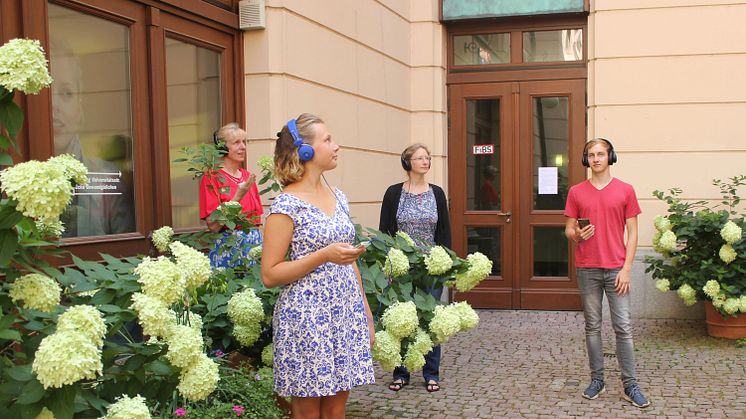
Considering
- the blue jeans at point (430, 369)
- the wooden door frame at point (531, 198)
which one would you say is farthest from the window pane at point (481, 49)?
the blue jeans at point (430, 369)

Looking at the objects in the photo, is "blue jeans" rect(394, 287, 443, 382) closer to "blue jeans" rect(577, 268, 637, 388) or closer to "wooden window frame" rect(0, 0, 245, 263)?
"blue jeans" rect(577, 268, 637, 388)

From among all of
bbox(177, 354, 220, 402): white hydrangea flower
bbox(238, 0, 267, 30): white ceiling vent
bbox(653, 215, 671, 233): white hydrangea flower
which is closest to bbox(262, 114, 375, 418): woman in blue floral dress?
bbox(177, 354, 220, 402): white hydrangea flower

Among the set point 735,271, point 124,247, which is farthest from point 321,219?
point 735,271

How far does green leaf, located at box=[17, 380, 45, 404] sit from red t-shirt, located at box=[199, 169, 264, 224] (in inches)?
110

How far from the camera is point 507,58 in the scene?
10.5m

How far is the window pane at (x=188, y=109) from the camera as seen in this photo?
606 cm

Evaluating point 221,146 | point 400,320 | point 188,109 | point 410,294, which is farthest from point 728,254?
point 188,109

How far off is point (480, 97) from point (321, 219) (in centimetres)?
739

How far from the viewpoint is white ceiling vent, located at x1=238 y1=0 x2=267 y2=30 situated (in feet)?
22.1

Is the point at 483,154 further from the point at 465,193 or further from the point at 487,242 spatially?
the point at 487,242

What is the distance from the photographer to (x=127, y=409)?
247 centimetres

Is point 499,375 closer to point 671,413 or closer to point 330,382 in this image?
point 671,413

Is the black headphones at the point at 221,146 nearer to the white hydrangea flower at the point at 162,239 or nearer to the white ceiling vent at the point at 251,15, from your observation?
the white hydrangea flower at the point at 162,239

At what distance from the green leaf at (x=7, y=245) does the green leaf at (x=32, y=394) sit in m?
0.37
